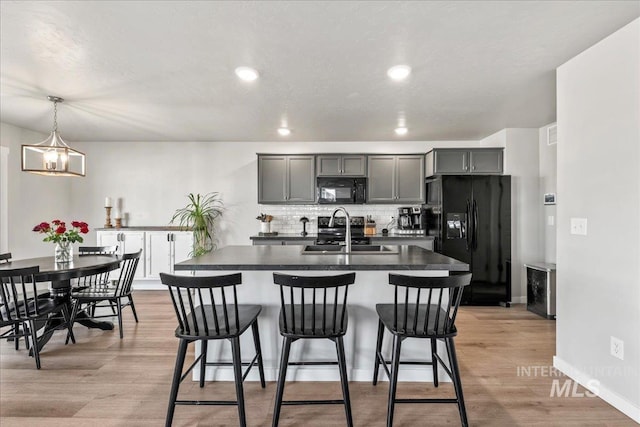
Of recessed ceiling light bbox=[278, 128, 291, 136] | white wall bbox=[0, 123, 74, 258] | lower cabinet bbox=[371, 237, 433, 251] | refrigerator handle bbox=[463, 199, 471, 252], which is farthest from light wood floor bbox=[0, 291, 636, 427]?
recessed ceiling light bbox=[278, 128, 291, 136]

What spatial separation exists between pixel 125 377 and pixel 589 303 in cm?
341

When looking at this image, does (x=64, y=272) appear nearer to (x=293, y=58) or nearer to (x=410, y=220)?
(x=293, y=58)

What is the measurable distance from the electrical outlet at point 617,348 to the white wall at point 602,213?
0.04 m

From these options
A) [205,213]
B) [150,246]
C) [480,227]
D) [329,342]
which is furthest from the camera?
[205,213]

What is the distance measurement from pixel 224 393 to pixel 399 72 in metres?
2.76

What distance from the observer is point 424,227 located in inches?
203

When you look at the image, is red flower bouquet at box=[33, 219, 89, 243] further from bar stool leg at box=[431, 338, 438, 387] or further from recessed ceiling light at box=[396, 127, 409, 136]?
recessed ceiling light at box=[396, 127, 409, 136]

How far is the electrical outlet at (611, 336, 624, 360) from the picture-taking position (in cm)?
217

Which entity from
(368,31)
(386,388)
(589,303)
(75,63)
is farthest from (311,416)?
(75,63)

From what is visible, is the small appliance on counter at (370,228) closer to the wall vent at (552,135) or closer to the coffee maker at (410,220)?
the coffee maker at (410,220)

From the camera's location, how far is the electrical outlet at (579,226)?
245 cm

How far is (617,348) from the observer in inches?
86.6

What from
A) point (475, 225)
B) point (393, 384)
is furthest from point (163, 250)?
point (475, 225)

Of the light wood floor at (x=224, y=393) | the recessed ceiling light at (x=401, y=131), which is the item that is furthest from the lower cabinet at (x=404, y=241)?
the light wood floor at (x=224, y=393)
